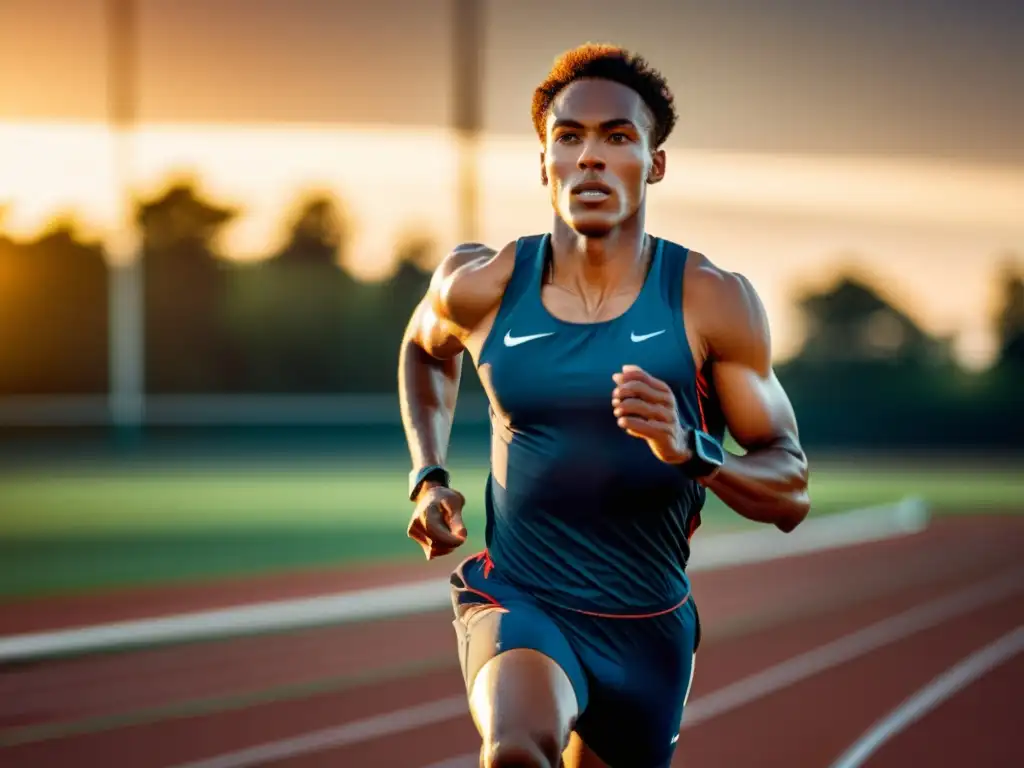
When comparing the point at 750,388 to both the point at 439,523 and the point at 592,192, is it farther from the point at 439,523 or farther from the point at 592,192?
the point at 439,523

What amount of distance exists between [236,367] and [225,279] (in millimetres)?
2063

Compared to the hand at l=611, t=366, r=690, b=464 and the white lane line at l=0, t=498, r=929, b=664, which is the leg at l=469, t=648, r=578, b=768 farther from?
the white lane line at l=0, t=498, r=929, b=664

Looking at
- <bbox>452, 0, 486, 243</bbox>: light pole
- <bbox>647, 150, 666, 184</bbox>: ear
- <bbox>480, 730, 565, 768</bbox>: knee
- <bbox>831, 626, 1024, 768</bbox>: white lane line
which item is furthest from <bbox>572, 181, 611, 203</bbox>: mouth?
<bbox>452, 0, 486, 243</bbox>: light pole

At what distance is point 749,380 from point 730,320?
124 mm

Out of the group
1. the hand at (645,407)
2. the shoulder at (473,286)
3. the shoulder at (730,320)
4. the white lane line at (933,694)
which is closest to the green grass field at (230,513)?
the white lane line at (933,694)

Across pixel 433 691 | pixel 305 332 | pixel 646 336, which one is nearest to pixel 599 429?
pixel 646 336

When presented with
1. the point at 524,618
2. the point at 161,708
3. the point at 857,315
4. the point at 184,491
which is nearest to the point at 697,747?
the point at 161,708

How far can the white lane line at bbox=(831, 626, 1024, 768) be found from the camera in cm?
744

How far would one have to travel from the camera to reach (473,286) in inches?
135

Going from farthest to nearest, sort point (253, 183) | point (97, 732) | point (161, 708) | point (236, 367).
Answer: point (253, 183), point (236, 367), point (161, 708), point (97, 732)

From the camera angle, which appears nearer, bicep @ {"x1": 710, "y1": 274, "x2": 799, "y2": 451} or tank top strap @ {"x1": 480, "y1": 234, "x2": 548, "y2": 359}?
bicep @ {"x1": 710, "y1": 274, "x2": 799, "y2": 451}

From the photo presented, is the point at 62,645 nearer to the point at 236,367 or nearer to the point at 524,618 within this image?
the point at 524,618

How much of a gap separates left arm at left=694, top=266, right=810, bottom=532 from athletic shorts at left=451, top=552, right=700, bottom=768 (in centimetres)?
36

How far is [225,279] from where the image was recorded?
97.3 ft
